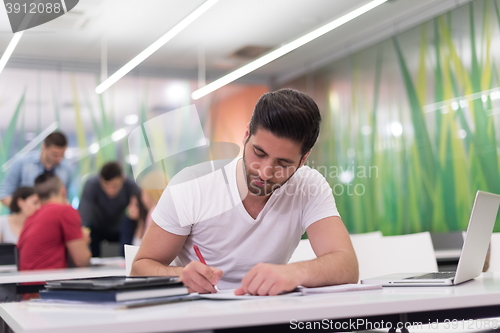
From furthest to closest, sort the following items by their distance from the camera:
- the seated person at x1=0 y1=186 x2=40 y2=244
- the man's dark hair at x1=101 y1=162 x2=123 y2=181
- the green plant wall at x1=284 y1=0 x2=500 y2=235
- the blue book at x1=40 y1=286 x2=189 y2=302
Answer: the man's dark hair at x1=101 y1=162 x2=123 y2=181
the green plant wall at x1=284 y1=0 x2=500 y2=235
the seated person at x1=0 y1=186 x2=40 y2=244
the blue book at x1=40 y1=286 x2=189 y2=302

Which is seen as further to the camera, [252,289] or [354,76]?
[354,76]

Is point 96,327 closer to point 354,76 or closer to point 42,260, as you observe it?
point 42,260

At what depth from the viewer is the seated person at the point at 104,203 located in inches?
209

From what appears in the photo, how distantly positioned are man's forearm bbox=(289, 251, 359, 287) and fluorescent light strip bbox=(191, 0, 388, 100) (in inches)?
137

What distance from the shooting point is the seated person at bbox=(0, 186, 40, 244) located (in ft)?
12.8

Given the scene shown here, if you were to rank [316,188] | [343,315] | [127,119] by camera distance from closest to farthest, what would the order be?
[343,315] < [316,188] < [127,119]

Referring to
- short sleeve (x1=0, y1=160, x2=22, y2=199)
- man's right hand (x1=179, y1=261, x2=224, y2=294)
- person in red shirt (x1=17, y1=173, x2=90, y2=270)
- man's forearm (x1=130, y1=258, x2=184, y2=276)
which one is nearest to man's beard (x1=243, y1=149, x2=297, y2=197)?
man's forearm (x1=130, y1=258, x2=184, y2=276)

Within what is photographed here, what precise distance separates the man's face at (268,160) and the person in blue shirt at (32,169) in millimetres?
3511

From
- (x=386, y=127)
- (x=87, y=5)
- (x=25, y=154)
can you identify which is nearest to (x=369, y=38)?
(x=386, y=127)

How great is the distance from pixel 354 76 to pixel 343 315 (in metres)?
5.28

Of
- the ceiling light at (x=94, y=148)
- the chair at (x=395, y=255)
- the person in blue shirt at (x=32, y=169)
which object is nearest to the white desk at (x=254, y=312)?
the chair at (x=395, y=255)

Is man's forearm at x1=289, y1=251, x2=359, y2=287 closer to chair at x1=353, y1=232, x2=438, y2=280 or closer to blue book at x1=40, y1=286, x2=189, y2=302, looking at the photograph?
blue book at x1=40, y1=286, x2=189, y2=302

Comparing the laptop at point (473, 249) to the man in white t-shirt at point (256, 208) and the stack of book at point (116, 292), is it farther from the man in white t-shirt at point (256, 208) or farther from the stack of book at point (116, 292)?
the stack of book at point (116, 292)

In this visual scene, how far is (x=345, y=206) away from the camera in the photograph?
6.10m
